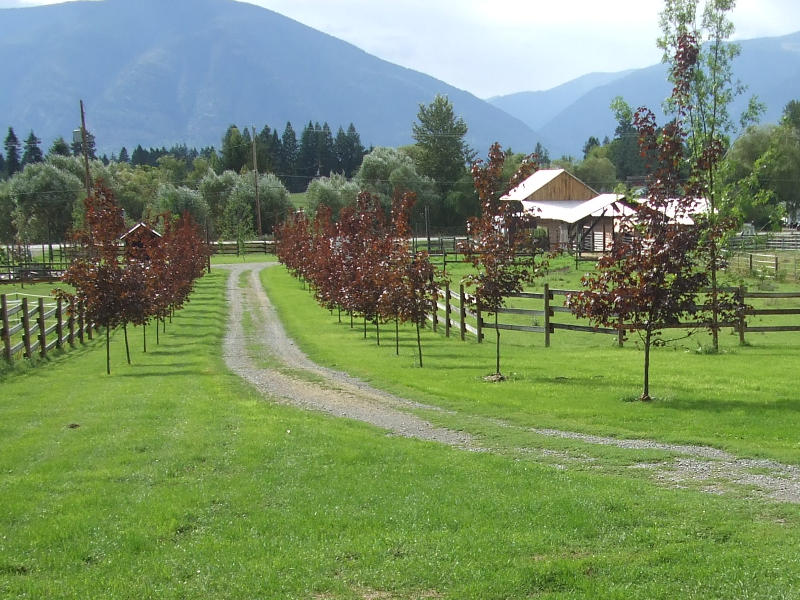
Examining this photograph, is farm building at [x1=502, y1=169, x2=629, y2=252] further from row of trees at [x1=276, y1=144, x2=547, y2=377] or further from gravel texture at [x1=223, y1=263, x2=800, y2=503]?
gravel texture at [x1=223, y1=263, x2=800, y2=503]

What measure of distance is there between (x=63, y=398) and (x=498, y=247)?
9.75 metres

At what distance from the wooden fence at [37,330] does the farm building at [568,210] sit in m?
40.7

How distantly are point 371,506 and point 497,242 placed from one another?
32.4 ft

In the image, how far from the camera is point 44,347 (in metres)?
23.0

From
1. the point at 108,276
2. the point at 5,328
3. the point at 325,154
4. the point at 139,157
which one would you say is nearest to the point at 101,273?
the point at 108,276

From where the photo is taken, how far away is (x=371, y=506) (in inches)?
331

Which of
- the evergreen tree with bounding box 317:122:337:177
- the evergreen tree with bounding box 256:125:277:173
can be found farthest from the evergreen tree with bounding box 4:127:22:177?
the evergreen tree with bounding box 317:122:337:177

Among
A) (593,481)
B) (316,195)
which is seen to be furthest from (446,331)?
(316,195)

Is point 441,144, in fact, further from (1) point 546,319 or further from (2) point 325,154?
(1) point 546,319

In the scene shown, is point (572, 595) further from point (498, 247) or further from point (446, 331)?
point (446, 331)

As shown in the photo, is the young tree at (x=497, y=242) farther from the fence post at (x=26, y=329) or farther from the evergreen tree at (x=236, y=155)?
the evergreen tree at (x=236, y=155)

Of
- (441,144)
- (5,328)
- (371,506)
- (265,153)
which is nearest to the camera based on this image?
(371,506)

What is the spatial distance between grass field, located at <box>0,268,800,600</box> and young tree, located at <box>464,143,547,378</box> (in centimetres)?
272

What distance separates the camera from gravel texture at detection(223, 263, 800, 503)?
366 inches
